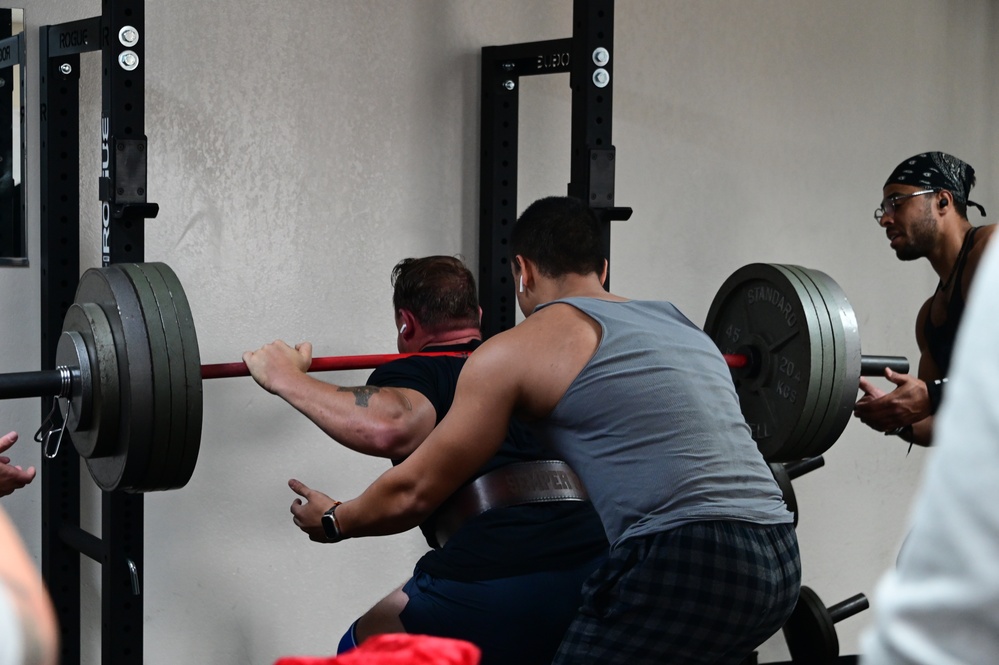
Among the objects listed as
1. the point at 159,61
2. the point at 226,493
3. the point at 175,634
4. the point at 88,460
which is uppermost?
the point at 159,61

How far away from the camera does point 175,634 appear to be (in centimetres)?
284

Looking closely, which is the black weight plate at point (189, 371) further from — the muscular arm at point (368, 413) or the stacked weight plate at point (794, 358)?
the stacked weight plate at point (794, 358)

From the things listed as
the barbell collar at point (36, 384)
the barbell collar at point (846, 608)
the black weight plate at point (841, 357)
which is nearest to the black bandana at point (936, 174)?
the black weight plate at point (841, 357)

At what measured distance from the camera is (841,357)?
250 centimetres

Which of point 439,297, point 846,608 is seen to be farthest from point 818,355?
point 846,608

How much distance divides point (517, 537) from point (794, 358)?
0.87m

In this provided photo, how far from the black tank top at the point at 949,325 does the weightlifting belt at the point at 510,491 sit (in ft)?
5.00

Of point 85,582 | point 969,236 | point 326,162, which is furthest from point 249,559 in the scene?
point 969,236

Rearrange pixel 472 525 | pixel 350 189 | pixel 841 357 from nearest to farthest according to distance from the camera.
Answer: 1. pixel 472 525
2. pixel 841 357
3. pixel 350 189

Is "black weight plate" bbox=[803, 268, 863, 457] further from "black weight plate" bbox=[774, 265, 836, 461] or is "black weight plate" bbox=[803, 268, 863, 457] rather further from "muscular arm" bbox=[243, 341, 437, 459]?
"muscular arm" bbox=[243, 341, 437, 459]

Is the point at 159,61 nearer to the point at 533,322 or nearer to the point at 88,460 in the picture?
the point at 88,460

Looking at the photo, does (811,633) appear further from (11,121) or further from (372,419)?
(11,121)

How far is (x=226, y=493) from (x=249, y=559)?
188mm

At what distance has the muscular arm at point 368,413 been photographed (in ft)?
7.01
